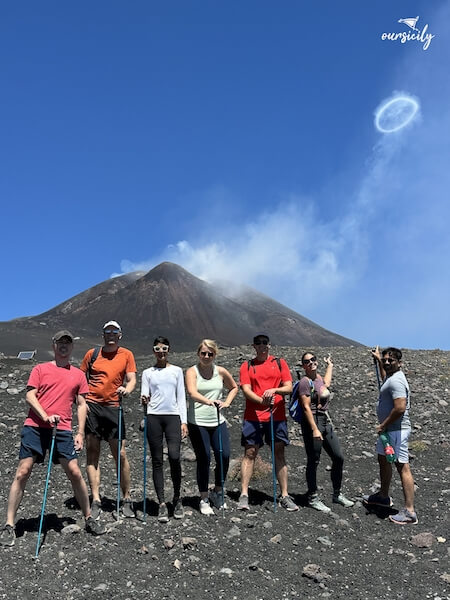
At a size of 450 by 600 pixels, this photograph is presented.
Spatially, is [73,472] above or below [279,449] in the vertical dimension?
below

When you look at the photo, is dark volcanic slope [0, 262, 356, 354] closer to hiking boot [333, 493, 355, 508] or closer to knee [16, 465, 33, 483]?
hiking boot [333, 493, 355, 508]

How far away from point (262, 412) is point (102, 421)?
2.19 meters

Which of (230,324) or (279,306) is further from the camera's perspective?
(279,306)

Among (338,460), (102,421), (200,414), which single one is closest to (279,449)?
(338,460)

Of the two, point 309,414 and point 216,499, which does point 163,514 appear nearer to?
point 216,499

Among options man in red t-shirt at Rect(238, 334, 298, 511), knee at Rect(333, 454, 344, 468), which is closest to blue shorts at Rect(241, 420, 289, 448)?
man in red t-shirt at Rect(238, 334, 298, 511)

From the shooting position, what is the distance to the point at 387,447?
6203 mm

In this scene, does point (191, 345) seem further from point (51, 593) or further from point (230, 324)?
point (51, 593)

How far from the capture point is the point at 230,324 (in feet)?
317

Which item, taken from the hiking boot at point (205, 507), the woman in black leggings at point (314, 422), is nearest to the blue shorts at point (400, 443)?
the woman in black leggings at point (314, 422)

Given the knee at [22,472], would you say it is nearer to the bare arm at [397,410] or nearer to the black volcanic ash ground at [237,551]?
the black volcanic ash ground at [237,551]

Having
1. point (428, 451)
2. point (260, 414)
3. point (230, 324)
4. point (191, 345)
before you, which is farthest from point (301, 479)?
point (230, 324)

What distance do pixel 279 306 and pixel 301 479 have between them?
4633 inches

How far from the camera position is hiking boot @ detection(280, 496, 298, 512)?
652cm
